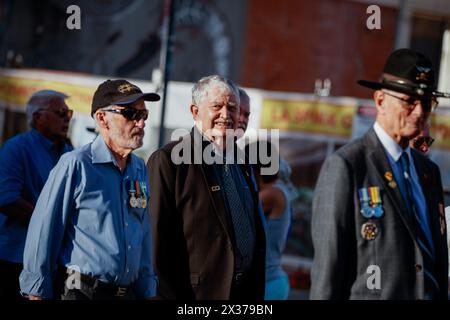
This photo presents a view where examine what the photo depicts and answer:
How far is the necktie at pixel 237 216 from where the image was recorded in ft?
16.9

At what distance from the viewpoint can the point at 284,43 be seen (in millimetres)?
17125

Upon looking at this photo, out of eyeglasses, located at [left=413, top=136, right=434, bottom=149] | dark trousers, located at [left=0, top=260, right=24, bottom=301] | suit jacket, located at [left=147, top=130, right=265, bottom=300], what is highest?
eyeglasses, located at [left=413, top=136, right=434, bottom=149]

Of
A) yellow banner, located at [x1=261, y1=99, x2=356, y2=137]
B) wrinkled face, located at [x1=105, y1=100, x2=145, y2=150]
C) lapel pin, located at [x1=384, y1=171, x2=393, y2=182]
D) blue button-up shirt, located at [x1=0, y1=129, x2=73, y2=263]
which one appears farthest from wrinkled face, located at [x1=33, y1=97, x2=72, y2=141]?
yellow banner, located at [x1=261, y1=99, x2=356, y2=137]

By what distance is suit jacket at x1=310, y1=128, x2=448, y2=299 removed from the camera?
4.32 metres

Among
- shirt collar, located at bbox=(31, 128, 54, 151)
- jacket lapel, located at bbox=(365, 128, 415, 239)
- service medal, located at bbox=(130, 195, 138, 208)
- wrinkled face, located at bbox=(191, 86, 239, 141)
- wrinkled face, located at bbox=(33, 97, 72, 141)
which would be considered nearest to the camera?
jacket lapel, located at bbox=(365, 128, 415, 239)

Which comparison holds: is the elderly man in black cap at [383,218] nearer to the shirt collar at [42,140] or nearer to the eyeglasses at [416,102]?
the eyeglasses at [416,102]

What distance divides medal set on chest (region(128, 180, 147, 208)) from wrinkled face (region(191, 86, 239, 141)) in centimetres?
56

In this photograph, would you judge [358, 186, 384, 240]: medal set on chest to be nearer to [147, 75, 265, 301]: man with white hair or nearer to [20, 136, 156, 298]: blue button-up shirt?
[147, 75, 265, 301]: man with white hair

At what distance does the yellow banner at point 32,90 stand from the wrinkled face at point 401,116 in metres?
7.04

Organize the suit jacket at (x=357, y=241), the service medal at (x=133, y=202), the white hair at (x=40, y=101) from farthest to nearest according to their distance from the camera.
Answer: the white hair at (x=40, y=101) → the service medal at (x=133, y=202) → the suit jacket at (x=357, y=241)

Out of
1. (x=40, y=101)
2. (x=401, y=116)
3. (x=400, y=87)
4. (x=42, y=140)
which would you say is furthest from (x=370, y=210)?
(x=40, y=101)

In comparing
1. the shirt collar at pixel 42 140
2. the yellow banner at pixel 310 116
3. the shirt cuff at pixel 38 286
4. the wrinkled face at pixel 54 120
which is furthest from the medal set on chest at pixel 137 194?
the yellow banner at pixel 310 116
